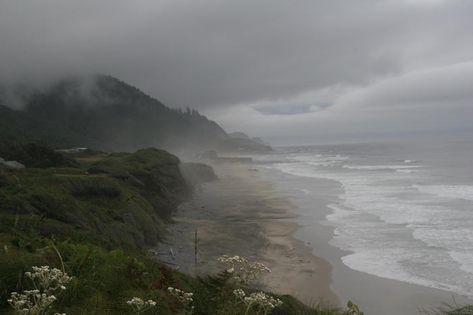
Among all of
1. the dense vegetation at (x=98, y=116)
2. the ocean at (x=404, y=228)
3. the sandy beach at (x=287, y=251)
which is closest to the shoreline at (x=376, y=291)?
the sandy beach at (x=287, y=251)

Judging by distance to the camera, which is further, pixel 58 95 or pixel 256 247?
pixel 58 95

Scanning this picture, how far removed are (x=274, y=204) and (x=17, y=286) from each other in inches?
1307

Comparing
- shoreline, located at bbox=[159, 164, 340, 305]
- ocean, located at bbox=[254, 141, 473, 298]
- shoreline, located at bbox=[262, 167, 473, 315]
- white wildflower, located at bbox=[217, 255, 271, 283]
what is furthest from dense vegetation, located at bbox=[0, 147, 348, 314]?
ocean, located at bbox=[254, 141, 473, 298]

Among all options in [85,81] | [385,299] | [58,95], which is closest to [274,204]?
[385,299]

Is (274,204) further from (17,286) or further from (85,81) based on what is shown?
(85,81)

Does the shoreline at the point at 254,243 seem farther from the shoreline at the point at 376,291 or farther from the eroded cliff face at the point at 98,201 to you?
the eroded cliff face at the point at 98,201

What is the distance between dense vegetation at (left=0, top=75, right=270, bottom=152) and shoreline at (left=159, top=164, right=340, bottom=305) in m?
65.4

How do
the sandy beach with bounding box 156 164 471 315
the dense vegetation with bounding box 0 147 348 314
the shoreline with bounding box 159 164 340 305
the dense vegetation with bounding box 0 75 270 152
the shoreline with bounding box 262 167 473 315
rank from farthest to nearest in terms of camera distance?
the dense vegetation with bounding box 0 75 270 152
the shoreline with bounding box 159 164 340 305
the sandy beach with bounding box 156 164 471 315
the shoreline with bounding box 262 167 473 315
the dense vegetation with bounding box 0 147 348 314

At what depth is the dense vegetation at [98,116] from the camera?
4168 inches

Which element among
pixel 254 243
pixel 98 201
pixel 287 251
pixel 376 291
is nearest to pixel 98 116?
pixel 98 201

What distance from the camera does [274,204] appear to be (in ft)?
123

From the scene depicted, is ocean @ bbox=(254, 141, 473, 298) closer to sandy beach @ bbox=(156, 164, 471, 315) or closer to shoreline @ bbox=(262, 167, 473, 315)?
shoreline @ bbox=(262, 167, 473, 315)

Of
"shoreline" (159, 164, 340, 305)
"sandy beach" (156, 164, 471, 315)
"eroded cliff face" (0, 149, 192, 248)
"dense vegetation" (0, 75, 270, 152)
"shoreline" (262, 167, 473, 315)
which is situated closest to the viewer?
"eroded cliff face" (0, 149, 192, 248)

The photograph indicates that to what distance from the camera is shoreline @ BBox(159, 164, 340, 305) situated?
57.9 feet
